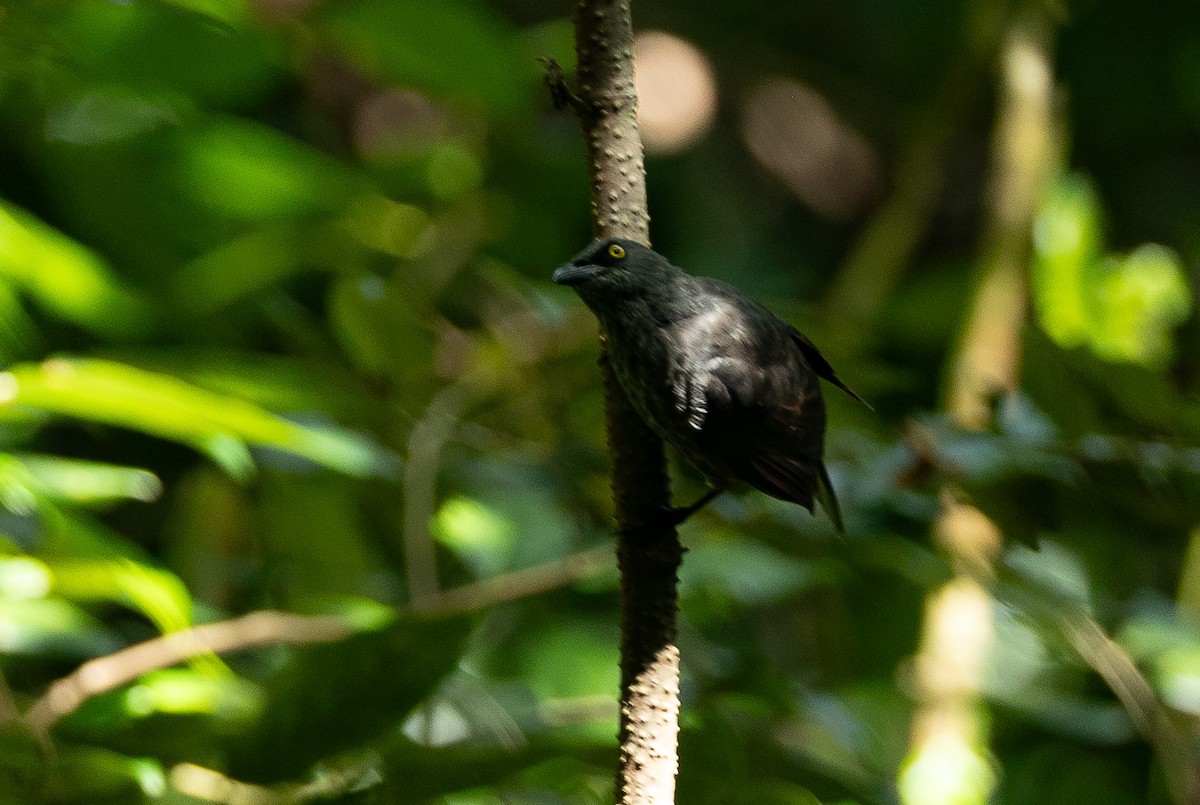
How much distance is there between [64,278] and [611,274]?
1.14 metres

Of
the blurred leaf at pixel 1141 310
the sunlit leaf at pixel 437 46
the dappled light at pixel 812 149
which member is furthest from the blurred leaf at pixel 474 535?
the dappled light at pixel 812 149

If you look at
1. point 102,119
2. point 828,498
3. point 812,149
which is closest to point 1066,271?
point 828,498

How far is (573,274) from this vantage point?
1.59m

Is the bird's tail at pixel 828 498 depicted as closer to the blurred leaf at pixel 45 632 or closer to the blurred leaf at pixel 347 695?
the blurred leaf at pixel 347 695

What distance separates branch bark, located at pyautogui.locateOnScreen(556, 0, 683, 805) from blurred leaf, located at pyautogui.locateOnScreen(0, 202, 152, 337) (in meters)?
1.06

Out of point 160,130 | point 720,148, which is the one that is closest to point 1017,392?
point 160,130

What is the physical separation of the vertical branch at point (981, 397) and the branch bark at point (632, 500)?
2.47 ft

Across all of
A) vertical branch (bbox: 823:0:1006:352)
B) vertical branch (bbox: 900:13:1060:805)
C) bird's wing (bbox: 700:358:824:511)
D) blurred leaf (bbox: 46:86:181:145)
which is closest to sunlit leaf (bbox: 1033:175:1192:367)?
vertical branch (bbox: 900:13:1060:805)

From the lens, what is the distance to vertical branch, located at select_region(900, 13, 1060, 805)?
6.84 ft

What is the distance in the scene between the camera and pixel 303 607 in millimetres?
2354

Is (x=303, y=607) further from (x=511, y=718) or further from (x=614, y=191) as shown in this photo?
(x=614, y=191)

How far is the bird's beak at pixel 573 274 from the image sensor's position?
157cm

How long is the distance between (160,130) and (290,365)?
0.82 meters

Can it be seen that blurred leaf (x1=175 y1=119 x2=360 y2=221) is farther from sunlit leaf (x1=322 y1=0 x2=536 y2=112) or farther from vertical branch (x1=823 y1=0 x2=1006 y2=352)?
vertical branch (x1=823 y1=0 x2=1006 y2=352)
